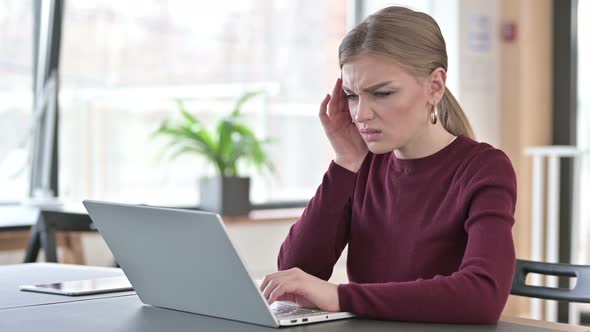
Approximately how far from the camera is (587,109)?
471cm

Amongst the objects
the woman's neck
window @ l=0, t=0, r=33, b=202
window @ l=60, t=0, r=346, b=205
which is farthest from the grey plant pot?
the woman's neck

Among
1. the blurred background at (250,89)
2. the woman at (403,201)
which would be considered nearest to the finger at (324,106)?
the woman at (403,201)

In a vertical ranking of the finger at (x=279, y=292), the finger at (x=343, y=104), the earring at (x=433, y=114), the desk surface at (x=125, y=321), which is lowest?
the desk surface at (x=125, y=321)

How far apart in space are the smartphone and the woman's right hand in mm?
489

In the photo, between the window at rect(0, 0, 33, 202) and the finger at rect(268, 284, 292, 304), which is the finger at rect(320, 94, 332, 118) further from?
the window at rect(0, 0, 33, 202)

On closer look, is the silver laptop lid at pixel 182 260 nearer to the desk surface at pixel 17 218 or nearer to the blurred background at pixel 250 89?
the desk surface at pixel 17 218

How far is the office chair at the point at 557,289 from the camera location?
170 cm

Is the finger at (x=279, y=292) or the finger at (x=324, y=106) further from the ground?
the finger at (x=324, y=106)

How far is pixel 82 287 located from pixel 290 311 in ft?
1.62

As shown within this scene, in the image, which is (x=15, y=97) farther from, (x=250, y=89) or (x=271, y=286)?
(x=271, y=286)

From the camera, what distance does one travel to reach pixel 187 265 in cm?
142

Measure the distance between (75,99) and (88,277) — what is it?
7.22ft

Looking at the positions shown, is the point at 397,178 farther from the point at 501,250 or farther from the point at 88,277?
the point at 88,277

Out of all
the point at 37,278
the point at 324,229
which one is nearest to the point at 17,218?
the point at 37,278
